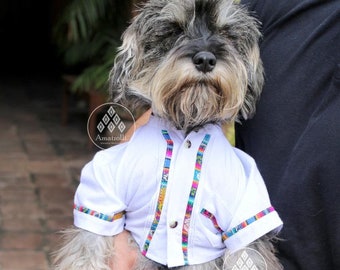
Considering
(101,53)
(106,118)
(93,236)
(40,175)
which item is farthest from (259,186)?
(101,53)

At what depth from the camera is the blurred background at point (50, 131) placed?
5.44 m

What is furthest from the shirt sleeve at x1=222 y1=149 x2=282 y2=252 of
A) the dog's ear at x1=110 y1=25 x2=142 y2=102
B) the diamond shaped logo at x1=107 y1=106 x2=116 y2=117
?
the diamond shaped logo at x1=107 y1=106 x2=116 y2=117

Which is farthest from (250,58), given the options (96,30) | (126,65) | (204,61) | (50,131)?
(50,131)

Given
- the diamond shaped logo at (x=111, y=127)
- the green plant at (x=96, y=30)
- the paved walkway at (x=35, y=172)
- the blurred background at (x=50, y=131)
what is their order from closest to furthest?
the diamond shaped logo at (x=111, y=127) → the paved walkway at (x=35, y=172) → the blurred background at (x=50, y=131) → the green plant at (x=96, y=30)

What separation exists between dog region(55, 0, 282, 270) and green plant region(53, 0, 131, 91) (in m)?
4.20

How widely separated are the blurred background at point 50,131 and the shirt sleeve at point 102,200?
7.49 ft

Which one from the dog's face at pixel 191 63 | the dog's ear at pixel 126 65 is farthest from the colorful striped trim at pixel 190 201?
the dog's ear at pixel 126 65

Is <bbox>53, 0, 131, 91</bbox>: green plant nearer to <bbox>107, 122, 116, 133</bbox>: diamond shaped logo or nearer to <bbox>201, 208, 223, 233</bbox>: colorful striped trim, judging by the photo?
<bbox>107, 122, 116, 133</bbox>: diamond shaped logo

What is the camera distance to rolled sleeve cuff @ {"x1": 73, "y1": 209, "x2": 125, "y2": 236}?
244 cm

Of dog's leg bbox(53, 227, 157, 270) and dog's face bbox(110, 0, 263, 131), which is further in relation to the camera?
dog's leg bbox(53, 227, 157, 270)

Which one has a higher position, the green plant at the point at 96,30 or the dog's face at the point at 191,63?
the dog's face at the point at 191,63

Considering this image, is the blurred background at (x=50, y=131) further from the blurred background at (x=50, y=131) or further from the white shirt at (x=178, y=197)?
the white shirt at (x=178, y=197)

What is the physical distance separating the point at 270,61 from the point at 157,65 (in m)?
0.40

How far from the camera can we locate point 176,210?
7.80ft
